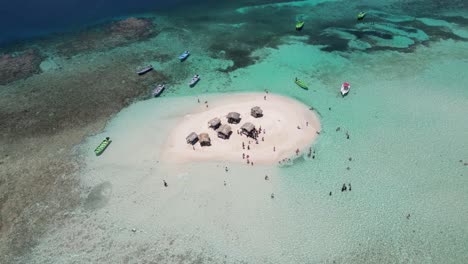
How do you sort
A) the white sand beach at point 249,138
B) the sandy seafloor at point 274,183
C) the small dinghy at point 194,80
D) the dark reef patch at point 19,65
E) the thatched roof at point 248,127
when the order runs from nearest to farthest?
the sandy seafloor at point 274,183 → the white sand beach at point 249,138 → the thatched roof at point 248,127 → the small dinghy at point 194,80 → the dark reef patch at point 19,65

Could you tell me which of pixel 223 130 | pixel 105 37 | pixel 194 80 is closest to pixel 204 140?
pixel 223 130

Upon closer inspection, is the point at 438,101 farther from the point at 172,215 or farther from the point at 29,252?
the point at 29,252

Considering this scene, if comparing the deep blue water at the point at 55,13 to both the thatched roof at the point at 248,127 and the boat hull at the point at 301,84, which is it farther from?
the thatched roof at the point at 248,127

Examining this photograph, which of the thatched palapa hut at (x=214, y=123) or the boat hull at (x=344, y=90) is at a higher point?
the boat hull at (x=344, y=90)

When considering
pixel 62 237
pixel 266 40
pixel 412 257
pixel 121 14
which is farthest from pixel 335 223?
pixel 121 14

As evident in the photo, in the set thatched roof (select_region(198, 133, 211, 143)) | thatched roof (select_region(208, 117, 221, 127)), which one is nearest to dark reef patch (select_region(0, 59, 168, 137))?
thatched roof (select_region(208, 117, 221, 127))

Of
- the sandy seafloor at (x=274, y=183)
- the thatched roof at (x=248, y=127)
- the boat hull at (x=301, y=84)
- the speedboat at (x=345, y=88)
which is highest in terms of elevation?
the speedboat at (x=345, y=88)

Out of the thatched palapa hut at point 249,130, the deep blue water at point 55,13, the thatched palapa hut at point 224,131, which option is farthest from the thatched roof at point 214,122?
the deep blue water at point 55,13
